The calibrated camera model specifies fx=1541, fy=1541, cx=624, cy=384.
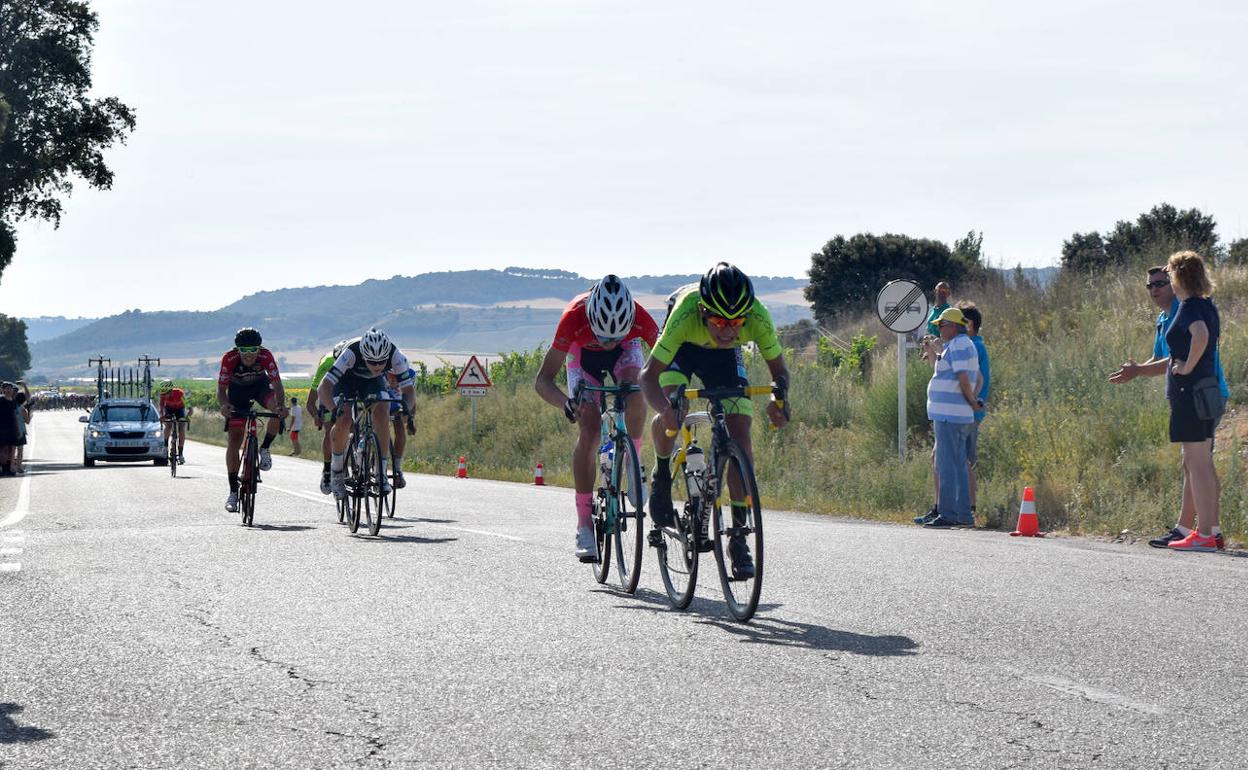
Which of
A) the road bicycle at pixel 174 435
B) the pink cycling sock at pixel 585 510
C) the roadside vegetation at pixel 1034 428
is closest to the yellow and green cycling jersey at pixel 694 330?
the pink cycling sock at pixel 585 510

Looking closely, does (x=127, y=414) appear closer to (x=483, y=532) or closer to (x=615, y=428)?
(x=483, y=532)

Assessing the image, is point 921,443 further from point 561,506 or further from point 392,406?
point 392,406

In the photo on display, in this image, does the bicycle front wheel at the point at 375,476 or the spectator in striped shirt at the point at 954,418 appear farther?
the spectator in striped shirt at the point at 954,418

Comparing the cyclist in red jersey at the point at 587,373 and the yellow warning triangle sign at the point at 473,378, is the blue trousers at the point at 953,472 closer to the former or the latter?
the cyclist in red jersey at the point at 587,373

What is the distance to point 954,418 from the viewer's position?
1477 cm

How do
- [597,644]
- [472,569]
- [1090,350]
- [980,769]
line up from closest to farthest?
[980,769] < [597,644] < [472,569] < [1090,350]

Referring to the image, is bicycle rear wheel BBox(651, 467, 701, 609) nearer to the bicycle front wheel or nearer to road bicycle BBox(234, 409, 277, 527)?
the bicycle front wheel

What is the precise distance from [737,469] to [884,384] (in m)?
14.4

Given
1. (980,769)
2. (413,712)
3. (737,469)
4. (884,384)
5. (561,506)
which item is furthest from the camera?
(884,384)

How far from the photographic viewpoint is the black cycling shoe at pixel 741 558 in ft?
25.5

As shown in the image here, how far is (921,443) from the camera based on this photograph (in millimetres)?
21078

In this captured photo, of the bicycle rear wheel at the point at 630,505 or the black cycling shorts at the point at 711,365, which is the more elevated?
the black cycling shorts at the point at 711,365

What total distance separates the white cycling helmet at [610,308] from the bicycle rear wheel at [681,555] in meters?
0.93

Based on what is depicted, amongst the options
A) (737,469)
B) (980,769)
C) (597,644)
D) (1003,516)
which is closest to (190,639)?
(597,644)
